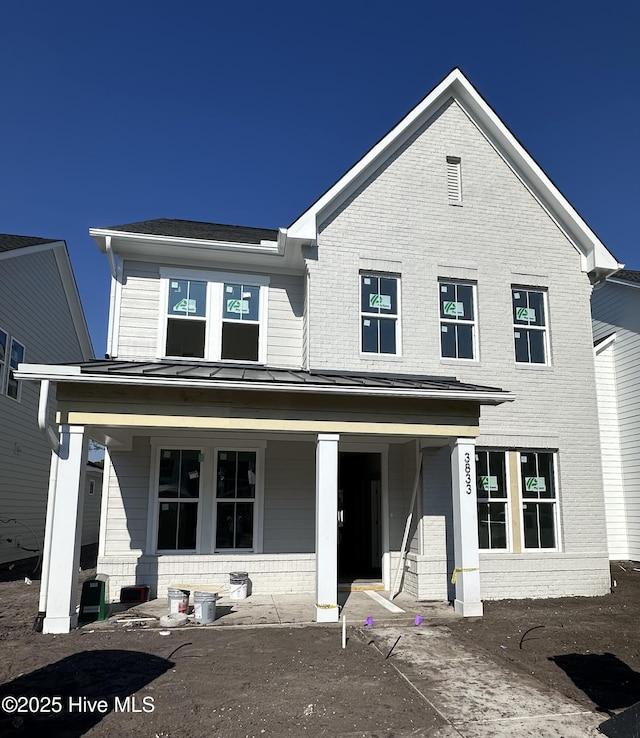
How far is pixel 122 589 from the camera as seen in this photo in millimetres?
10289

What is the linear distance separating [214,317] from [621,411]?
1129cm

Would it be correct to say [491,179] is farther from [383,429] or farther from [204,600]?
[204,600]

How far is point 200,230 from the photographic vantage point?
13.6 metres

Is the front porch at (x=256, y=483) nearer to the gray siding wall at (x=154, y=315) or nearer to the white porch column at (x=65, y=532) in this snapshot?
the white porch column at (x=65, y=532)

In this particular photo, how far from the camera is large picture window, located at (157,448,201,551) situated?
36.7 ft

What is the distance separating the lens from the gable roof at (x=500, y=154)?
40.0ft

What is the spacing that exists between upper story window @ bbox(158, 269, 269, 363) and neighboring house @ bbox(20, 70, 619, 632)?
0.03m

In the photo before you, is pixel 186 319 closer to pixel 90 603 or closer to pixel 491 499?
pixel 90 603

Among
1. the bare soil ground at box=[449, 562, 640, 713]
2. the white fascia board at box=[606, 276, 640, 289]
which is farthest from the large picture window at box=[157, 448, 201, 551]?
the white fascia board at box=[606, 276, 640, 289]

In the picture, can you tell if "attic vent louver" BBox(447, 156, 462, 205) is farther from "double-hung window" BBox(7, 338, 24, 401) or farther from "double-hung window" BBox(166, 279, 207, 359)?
"double-hung window" BBox(7, 338, 24, 401)

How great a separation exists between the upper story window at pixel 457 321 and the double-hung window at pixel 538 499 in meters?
2.38

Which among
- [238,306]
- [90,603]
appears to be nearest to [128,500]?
[90,603]

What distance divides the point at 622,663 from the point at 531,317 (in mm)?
7126

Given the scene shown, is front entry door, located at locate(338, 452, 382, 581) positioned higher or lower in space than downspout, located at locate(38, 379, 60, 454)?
lower
